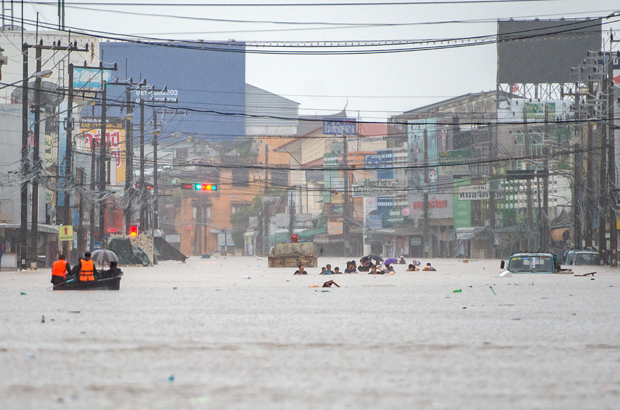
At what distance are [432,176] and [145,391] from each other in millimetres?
85071

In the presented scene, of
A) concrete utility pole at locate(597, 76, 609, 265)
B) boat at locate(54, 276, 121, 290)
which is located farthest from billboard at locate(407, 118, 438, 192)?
boat at locate(54, 276, 121, 290)

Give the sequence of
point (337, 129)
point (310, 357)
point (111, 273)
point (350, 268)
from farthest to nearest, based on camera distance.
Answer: point (337, 129)
point (350, 268)
point (111, 273)
point (310, 357)

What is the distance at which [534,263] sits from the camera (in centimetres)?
3809

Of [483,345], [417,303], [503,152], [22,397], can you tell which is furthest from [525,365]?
[503,152]

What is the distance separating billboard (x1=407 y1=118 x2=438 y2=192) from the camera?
90.3m

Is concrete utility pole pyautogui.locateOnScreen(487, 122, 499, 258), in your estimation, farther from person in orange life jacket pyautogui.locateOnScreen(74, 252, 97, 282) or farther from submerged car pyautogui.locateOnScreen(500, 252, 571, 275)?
person in orange life jacket pyautogui.locateOnScreen(74, 252, 97, 282)

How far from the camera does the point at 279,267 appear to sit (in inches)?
2240

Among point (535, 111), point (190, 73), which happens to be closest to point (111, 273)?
point (535, 111)

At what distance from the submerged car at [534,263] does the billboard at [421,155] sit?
5062 cm

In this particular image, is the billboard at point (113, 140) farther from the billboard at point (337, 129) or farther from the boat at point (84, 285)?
the boat at point (84, 285)

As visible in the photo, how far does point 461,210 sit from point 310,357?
80.5 metres

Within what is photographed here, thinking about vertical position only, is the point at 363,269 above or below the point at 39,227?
below

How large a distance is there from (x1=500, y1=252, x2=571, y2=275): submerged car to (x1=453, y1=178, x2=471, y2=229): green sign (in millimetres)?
48610

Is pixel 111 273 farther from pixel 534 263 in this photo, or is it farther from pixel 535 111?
pixel 535 111
